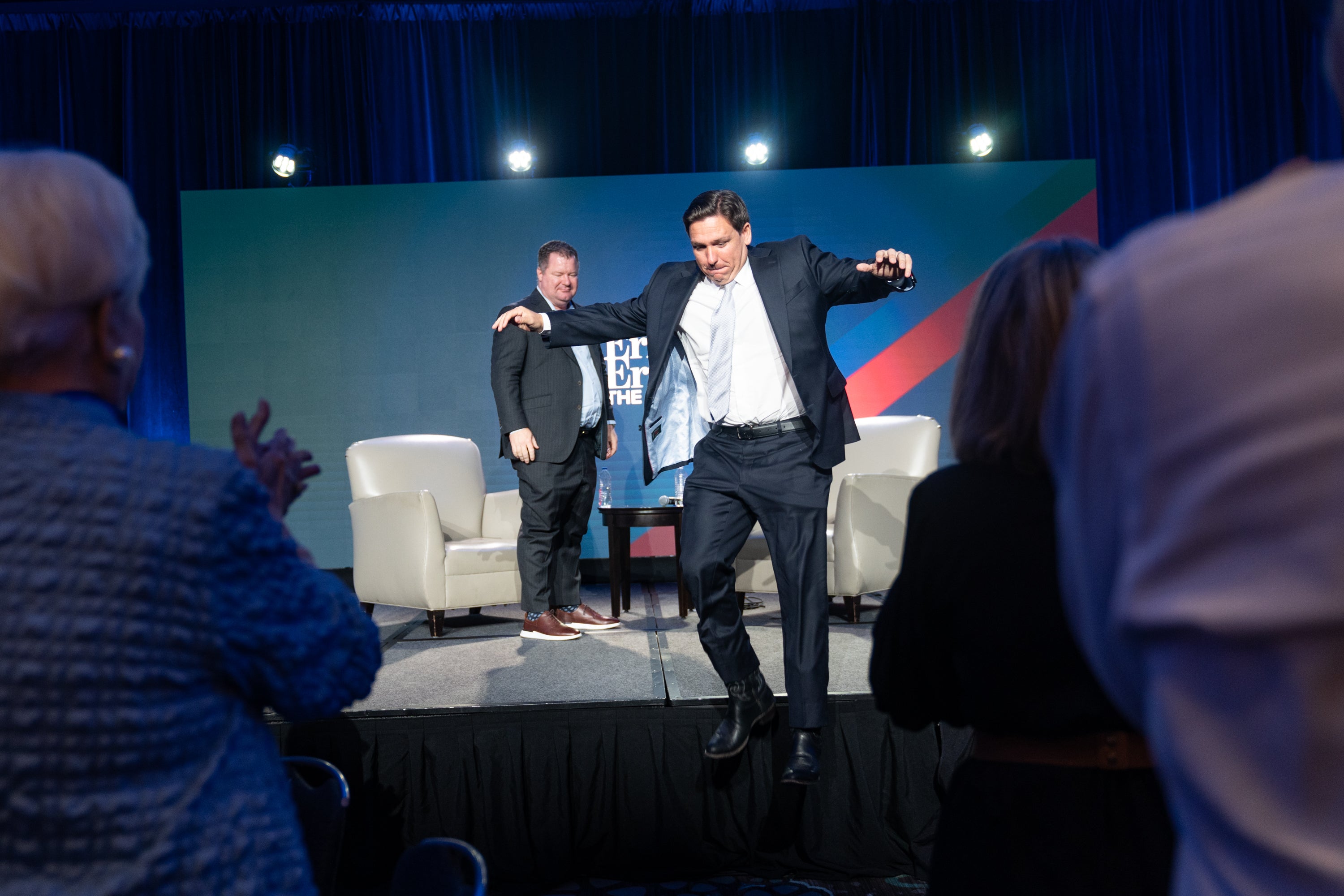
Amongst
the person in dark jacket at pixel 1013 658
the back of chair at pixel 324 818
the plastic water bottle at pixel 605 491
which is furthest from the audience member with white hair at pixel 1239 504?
the plastic water bottle at pixel 605 491

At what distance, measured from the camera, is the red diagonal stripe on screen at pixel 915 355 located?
589 centimetres

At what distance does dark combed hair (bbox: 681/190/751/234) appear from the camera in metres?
2.69

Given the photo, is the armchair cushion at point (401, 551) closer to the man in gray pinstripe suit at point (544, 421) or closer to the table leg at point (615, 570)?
the man in gray pinstripe suit at point (544, 421)

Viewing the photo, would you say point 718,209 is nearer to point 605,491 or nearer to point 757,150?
point 605,491

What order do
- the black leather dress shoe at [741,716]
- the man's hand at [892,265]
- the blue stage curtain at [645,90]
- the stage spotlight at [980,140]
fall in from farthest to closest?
the blue stage curtain at [645,90] < the stage spotlight at [980,140] < the black leather dress shoe at [741,716] < the man's hand at [892,265]

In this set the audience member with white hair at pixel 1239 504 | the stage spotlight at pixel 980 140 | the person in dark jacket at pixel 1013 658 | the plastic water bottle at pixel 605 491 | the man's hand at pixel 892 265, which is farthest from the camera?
the stage spotlight at pixel 980 140

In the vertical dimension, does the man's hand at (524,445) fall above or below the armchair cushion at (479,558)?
above

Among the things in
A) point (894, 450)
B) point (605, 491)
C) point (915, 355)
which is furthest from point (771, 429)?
point (915, 355)

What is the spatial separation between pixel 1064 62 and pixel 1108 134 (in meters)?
0.59

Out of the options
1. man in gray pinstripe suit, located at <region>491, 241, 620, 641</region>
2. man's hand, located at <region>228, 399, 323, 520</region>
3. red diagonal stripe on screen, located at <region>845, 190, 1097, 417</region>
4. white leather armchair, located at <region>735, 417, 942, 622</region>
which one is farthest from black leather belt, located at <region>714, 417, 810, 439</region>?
red diagonal stripe on screen, located at <region>845, 190, 1097, 417</region>

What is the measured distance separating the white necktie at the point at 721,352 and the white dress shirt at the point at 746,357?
0.5 inches

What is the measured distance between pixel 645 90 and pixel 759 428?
445 centimetres

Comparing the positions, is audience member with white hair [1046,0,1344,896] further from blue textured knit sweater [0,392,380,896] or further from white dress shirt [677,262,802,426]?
white dress shirt [677,262,802,426]

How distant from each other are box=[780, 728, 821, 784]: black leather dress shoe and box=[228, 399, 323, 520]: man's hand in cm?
186
